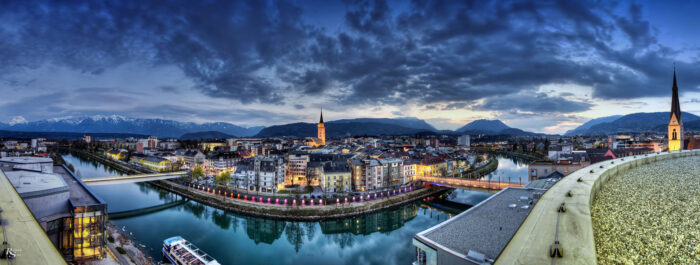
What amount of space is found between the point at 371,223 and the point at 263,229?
548 centimetres

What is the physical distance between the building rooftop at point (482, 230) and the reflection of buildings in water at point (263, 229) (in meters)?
10.2

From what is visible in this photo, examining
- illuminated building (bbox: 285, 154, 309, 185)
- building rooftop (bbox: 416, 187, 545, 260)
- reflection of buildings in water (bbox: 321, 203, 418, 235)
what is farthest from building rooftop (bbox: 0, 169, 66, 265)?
illuminated building (bbox: 285, 154, 309, 185)

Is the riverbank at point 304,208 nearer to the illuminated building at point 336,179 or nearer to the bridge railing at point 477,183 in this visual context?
the bridge railing at point 477,183

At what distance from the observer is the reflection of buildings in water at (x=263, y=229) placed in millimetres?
13617

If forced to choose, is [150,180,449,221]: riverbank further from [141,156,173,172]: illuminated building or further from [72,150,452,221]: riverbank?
[141,156,173,172]: illuminated building

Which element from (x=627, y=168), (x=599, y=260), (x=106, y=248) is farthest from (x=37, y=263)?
(x=106, y=248)

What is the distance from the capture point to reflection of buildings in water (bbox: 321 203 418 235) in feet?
47.7

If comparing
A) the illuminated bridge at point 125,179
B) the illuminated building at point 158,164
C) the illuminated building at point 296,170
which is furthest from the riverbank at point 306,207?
the illuminated building at point 158,164

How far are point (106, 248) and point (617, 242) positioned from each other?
1248cm

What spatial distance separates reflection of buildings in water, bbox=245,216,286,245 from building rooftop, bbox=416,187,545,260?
1017 centimetres

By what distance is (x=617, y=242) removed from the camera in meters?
1.77

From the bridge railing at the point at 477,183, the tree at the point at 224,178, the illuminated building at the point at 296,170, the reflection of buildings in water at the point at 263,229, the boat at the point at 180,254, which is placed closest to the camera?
the boat at the point at 180,254

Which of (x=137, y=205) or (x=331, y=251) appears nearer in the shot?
(x=331, y=251)

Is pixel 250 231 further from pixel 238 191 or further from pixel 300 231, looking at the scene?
pixel 238 191
